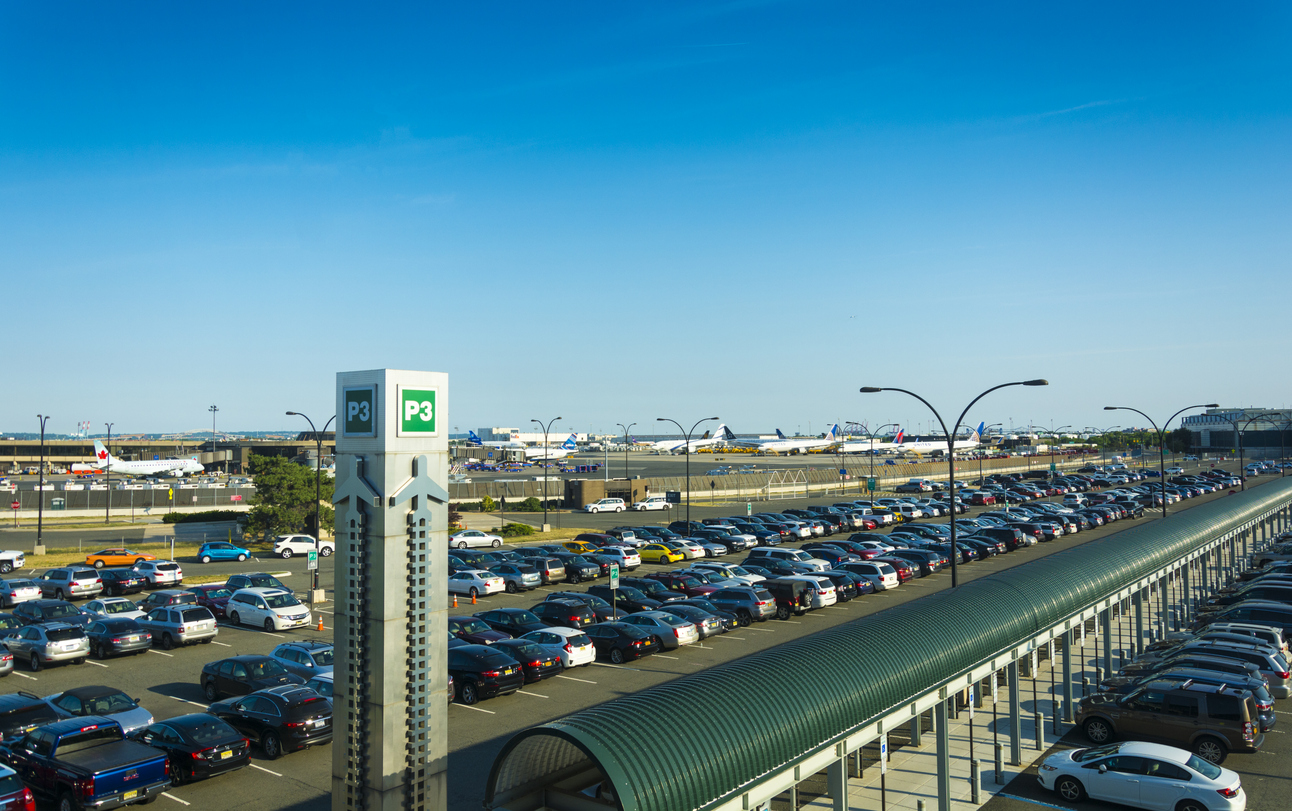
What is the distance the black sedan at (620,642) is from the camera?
1129 inches

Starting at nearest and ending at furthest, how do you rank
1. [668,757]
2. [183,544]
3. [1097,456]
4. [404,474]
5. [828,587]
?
1. [668,757]
2. [404,474]
3. [828,587]
4. [183,544]
5. [1097,456]

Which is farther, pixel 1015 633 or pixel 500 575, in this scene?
pixel 500 575

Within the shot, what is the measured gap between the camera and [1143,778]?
1636cm

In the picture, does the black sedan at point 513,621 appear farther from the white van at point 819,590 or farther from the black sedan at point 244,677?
the white van at point 819,590

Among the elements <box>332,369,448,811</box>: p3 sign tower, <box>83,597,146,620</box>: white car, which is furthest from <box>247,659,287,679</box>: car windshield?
<box>332,369,448,811</box>: p3 sign tower

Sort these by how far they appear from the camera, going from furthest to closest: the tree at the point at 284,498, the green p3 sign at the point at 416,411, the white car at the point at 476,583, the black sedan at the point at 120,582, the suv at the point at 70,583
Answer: the tree at the point at 284,498, the black sedan at the point at 120,582, the white car at the point at 476,583, the suv at the point at 70,583, the green p3 sign at the point at 416,411

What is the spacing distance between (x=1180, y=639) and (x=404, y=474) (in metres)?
27.7

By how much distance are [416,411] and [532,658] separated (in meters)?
16.3

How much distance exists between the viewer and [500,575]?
140 feet

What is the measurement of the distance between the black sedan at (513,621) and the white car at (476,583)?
8907mm

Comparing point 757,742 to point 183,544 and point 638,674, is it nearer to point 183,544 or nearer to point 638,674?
point 638,674

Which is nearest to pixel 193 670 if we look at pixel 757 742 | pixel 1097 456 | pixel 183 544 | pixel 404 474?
pixel 404 474

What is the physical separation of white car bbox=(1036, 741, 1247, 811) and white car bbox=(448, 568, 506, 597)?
27.8 metres

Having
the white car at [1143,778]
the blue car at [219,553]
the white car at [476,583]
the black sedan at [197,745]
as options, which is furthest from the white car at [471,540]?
the white car at [1143,778]
